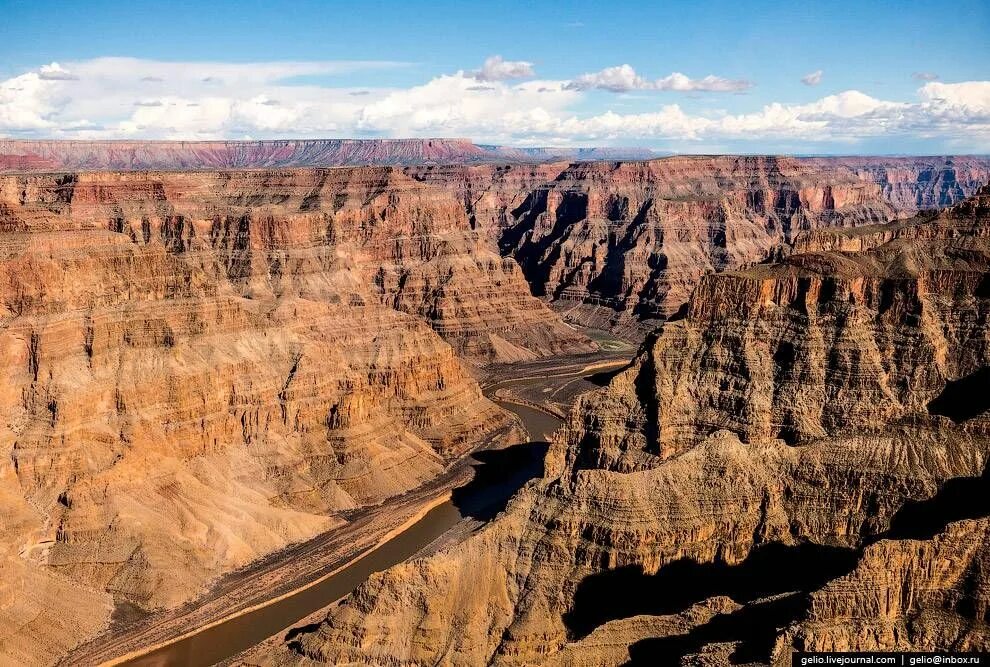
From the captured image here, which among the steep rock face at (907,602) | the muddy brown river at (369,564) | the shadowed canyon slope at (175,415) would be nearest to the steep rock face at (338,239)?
the shadowed canyon slope at (175,415)

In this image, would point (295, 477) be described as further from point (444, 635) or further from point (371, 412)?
point (444, 635)

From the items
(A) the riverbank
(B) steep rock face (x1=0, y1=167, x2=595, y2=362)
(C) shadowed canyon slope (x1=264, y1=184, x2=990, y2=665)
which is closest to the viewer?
(C) shadowed canyon slope (x1=264, y1=184, x2=990, y2=665)

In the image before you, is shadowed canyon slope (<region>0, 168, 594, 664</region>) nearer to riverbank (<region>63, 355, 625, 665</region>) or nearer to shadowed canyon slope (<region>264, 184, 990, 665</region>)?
riverbank (<region>63, 355, 625, 665</region>)

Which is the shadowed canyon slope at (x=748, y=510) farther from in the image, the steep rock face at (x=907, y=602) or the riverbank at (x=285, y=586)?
the riverbank at (x=285, y=586)

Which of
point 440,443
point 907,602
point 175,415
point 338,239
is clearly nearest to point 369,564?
point 175,415

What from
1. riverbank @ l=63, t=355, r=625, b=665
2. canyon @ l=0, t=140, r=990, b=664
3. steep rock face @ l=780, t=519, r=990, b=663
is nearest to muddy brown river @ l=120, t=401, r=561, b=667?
riverbank @ l=63, t=355, r=625, b=665

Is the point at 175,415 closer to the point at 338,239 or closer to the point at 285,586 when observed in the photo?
the point at 285,586
